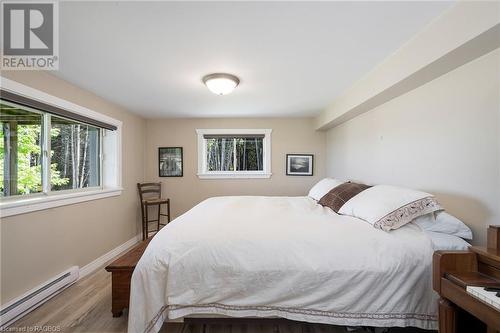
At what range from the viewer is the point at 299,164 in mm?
4176

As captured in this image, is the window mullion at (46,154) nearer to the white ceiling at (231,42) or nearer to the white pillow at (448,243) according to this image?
the white ceiling at (231,42)

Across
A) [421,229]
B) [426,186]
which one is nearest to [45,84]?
[421,229]

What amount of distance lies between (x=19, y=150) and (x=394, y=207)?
3.19 metres

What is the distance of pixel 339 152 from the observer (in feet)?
11.9

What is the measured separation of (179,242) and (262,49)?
1.54 meters

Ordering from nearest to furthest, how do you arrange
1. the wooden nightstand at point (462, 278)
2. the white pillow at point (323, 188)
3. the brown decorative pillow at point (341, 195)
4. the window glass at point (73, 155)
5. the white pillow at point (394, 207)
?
1. the wooden nightstand at point (462, 278)
2. the white pillow at point (394, 207)
3. the brown decorative pillow at point (341, 195)
4. the window glass at point (73, 155)
5. the white pillow at point (323, 188)

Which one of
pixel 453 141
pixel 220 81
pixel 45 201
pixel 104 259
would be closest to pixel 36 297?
pixel 45 201

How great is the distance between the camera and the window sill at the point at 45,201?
1.79 metres

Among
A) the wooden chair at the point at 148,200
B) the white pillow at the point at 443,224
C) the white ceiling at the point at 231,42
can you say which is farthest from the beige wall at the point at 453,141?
the wooden chair at the point at 148,200

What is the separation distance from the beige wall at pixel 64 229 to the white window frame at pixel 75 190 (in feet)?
0.20

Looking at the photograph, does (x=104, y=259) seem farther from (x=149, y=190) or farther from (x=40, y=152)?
(x=40, y=152)

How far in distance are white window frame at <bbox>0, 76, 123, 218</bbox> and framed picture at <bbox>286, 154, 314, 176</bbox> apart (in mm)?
2802

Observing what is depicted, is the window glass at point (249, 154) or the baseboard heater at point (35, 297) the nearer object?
the baseboard heater at point (35, 297)

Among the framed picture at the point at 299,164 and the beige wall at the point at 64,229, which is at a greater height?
the framed picture at the point at 299,164
